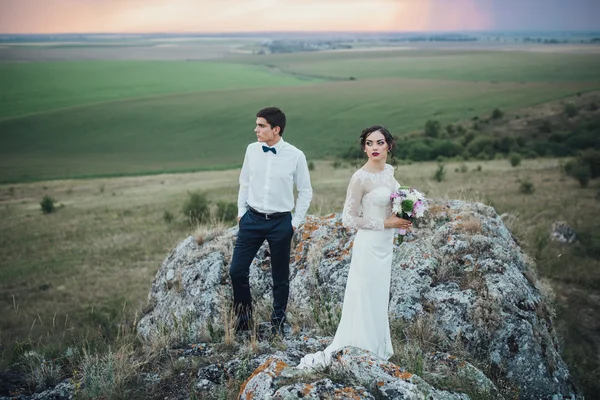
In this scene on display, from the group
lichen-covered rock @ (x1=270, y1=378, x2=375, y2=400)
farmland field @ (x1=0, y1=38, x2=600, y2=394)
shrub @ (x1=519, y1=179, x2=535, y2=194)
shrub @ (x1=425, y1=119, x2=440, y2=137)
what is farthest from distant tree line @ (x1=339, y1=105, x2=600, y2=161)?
lichen-covered rock @ (x1=270, y1=378, x2=375, y2=400)

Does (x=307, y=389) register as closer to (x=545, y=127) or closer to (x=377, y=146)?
(x=377, y=146)

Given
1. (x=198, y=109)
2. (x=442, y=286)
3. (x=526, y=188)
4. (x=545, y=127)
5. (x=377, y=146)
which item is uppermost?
(x=198, y=109)

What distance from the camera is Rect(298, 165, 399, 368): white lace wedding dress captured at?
4738mm

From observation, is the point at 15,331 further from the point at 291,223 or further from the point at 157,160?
the point at 157,160

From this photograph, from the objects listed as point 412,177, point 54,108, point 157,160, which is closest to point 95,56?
point 54,108

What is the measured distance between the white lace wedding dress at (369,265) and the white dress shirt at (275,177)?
3.32 feet

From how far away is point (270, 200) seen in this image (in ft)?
18.1

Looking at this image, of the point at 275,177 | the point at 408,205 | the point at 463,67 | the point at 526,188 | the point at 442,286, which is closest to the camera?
the point at 408,205

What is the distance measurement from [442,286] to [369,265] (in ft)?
4.83

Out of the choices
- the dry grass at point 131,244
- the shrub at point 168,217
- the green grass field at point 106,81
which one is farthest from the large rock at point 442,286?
the green grass field at point 106,81

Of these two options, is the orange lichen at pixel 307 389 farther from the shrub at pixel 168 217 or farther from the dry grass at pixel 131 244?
the shrub at pixel 168 217

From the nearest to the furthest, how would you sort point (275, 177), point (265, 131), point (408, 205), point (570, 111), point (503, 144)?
point (408, 205) < point (265, 131) < point (275, 177) < point (503, 144) < point (570, 111)

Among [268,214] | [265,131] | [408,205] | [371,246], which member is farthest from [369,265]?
[265,131]

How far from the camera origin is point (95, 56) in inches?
6668
